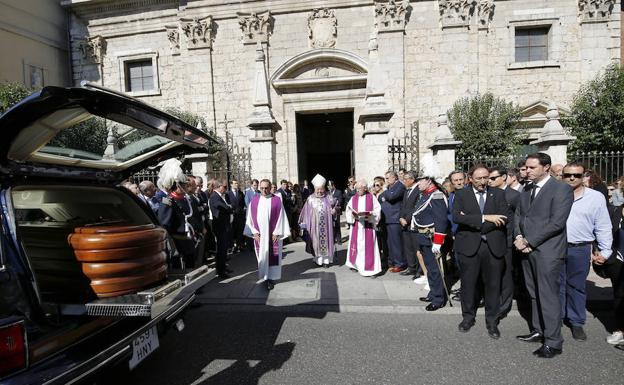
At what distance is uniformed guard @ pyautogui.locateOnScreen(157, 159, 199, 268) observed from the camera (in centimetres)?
513

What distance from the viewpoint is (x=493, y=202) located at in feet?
13.3

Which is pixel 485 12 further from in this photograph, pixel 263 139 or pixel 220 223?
pixel 220 223

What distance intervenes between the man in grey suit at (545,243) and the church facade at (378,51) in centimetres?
943

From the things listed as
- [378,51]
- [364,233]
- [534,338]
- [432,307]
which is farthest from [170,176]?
[378,51]

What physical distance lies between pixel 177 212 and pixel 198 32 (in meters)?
12.9

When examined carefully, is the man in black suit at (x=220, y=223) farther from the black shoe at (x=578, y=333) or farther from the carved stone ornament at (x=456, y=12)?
the carved stone ornament at (x=456, y=12)

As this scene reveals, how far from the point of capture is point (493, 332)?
13.0 ft

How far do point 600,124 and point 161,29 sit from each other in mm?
18904

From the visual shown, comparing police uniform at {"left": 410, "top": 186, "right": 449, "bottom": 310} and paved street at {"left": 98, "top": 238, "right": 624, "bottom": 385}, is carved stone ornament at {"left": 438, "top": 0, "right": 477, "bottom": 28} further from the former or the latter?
paved street at {"left": 98, "top": 238, "right": 624, "bottom": 385}

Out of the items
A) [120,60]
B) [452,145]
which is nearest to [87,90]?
[452,145]

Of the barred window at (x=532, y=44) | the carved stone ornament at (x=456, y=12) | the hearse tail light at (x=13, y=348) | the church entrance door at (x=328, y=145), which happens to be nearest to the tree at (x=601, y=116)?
the barred window at (x=532, y=44)

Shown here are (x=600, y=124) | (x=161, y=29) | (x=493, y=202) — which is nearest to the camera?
(x=493, y=202)

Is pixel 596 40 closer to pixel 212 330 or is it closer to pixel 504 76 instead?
pixel 504 76

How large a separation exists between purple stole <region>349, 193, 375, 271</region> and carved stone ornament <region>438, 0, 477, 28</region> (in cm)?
1126
